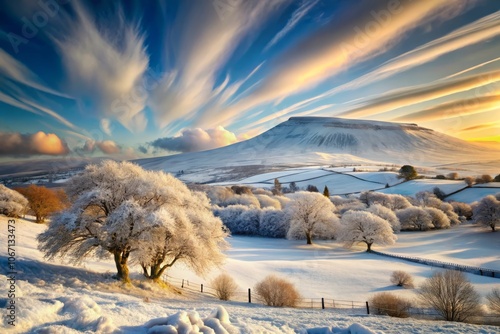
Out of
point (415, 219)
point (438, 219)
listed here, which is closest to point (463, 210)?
point (438, 219)

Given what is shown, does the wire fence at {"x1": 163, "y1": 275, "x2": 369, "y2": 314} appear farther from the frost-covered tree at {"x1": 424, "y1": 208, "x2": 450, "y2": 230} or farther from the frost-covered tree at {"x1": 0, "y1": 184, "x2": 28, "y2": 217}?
the frost-covered tree at {"x1": 424, "y1": 208, "x2": 450, "y2": 230}

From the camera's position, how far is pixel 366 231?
195 ft

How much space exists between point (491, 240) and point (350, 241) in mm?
31734

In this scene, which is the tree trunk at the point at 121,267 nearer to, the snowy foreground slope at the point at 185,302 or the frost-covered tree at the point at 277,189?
the snowy foreground slope at the point at 185,302

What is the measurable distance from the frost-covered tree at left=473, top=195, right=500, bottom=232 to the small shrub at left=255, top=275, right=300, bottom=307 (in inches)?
2768

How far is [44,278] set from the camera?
1791cm

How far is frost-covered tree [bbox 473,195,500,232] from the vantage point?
67562mm

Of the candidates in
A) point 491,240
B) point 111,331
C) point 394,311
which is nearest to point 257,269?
point 394,311

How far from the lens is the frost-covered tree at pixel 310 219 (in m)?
66.8

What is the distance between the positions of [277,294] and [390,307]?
31.0 feet

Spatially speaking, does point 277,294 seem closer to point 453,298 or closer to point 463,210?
point 453,298

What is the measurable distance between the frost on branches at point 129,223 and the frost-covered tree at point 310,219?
1809 inches

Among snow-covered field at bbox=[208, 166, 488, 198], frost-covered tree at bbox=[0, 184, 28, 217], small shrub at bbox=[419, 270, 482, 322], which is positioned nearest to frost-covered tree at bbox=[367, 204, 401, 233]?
small shrub at bbox=[419, 270, 482, 322]

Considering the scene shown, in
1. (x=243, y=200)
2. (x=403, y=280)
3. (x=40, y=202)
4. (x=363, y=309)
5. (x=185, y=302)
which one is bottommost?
(x=363, y=309)
